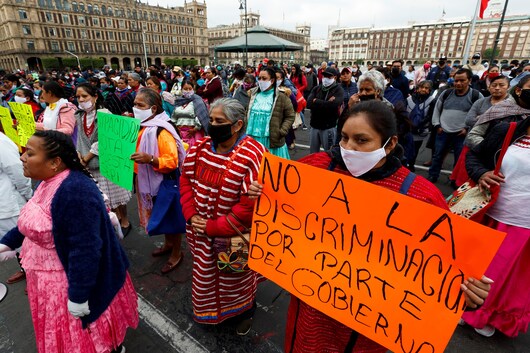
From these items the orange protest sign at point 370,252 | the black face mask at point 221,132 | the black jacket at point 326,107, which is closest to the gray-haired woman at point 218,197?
the black face mask at point 221,132

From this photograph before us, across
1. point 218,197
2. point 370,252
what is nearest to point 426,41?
point 218,197

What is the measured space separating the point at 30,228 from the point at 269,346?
1878 mm

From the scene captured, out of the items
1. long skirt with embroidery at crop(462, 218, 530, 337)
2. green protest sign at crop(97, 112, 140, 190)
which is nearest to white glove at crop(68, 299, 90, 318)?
green protest sign at crop(97, 112, 140, 190)

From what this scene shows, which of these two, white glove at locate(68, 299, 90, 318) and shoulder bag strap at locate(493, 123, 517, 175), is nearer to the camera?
white glove at locate(68, 299, 90, 318)

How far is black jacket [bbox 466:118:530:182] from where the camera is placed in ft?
7.08

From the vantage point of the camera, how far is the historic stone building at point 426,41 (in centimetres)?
9078

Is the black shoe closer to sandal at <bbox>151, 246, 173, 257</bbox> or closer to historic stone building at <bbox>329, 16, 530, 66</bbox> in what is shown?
sandal at <bbox>151, 246, 173, 257</bbox>

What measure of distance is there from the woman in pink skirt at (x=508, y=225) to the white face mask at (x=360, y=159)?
48.6 inches

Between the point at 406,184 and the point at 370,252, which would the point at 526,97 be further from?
the point at 370,252

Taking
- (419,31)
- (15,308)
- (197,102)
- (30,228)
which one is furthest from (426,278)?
(419,31)

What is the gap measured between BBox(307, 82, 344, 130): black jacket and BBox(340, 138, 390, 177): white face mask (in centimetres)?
368

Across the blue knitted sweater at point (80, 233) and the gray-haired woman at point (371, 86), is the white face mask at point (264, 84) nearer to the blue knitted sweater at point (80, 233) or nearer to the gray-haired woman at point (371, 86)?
the gray-haired woman at point (371, 86)

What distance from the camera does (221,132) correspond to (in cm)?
202

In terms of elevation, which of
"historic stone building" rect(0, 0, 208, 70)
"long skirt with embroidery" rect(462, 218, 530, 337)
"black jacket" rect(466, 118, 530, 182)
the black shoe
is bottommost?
the black shoe
